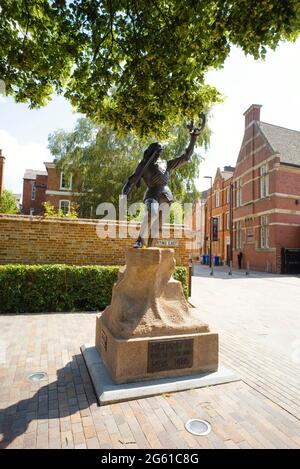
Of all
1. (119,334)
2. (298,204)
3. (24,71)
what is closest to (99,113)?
(24,71)

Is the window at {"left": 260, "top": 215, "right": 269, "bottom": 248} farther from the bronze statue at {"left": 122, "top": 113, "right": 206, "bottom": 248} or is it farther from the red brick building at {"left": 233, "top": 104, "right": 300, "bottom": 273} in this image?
the bronze statue at {"left": 122, "top": 113, "right": 206, "bottom": 248}

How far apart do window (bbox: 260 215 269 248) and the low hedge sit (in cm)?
2001

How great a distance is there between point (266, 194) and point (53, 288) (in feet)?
73.5

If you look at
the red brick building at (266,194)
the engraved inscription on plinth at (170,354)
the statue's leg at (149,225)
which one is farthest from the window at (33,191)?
the engraved inscription on plinth at (170,354)

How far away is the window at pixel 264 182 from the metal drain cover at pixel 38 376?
81.6ft

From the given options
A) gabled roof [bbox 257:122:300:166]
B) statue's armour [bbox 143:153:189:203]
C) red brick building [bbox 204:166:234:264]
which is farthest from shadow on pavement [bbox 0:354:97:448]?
red brick building [bbox 204:166:234:264]

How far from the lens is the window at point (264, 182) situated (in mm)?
25594

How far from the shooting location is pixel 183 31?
179 inches

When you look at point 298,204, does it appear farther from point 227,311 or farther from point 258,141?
point 227,311

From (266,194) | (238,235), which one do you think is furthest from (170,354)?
(238,235)

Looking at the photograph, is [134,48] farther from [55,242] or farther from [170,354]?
[55,242]

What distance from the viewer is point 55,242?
901 cm

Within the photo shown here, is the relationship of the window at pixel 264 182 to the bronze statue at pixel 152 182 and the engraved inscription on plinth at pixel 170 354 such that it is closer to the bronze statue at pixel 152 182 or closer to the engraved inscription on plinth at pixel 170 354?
the bronze statue at pixel 152 182
